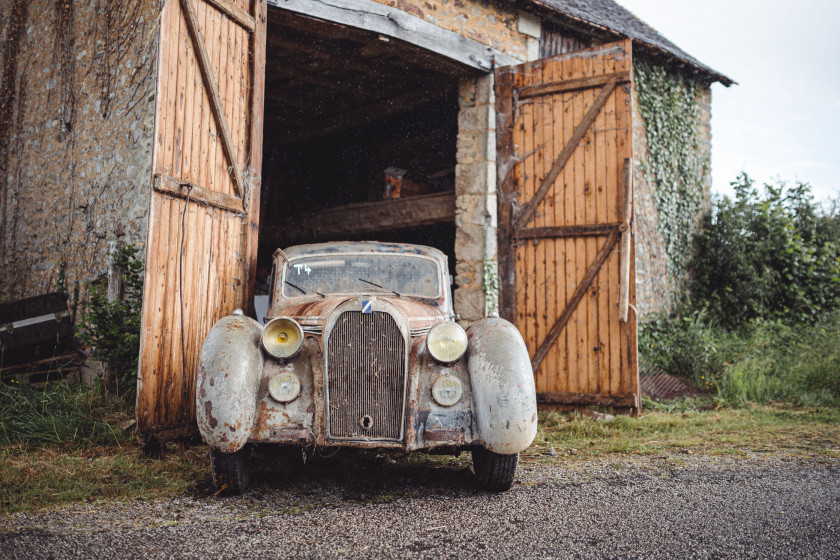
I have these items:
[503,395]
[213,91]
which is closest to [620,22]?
[213,91]

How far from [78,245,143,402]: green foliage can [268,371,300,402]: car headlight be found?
171 centimetres

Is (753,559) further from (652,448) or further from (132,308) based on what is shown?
(132,308)

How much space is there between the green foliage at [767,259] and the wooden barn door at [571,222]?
3769 millimetres

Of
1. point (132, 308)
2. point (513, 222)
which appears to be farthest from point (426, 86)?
point (132, 308)

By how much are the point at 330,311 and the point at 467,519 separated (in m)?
1.37

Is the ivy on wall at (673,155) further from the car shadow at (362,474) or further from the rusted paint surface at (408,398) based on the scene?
the rusted paint surface at (408,398)

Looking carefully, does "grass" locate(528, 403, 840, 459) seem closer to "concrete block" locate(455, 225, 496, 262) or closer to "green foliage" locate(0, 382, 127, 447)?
"concrete block" locate(455, 225, 496, 262)

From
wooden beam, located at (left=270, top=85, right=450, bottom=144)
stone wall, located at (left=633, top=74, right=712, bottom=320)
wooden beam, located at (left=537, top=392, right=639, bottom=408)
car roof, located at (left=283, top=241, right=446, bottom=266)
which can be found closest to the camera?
car roof, located at (left=283, top=241, right=446, bottom=266)

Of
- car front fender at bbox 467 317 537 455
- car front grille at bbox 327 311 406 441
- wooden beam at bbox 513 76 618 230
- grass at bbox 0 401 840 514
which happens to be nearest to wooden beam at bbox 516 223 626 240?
wooden beam at bbox 513 76 618 230

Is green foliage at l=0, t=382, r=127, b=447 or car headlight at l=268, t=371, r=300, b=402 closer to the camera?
car headlight at l=268, t=371, r=300, b=402

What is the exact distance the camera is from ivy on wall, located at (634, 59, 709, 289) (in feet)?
28.6

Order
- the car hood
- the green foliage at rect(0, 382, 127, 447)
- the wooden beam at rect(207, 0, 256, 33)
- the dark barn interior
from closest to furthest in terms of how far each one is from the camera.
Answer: the car hood, the green foliage at rect(0, 382, 127, 447), the wooden beam at rect(207, 0, 256, 33), the dark barn interior

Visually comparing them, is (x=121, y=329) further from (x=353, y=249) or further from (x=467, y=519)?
(x=467, y=519)

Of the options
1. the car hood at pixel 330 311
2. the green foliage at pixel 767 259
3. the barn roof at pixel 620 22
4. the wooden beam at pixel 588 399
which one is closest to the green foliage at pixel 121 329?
the car hood at pixel 330 311
